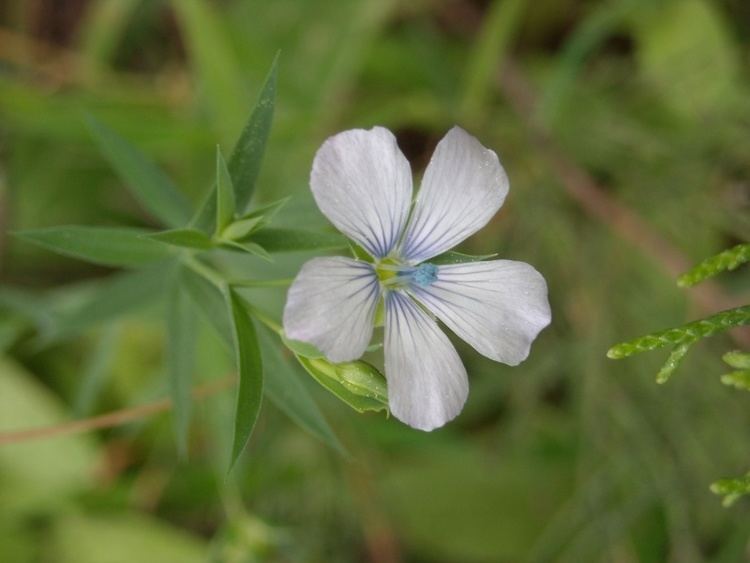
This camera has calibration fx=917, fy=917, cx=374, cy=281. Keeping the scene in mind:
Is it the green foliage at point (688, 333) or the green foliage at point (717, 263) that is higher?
the green foliage at point (717, 263)

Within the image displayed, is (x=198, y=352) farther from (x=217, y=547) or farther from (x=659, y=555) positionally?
(x=659, y=555)

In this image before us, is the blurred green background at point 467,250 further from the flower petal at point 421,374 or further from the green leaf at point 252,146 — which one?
the flower petal at point 421,374

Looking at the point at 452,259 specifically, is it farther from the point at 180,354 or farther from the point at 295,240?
the point at 180,354

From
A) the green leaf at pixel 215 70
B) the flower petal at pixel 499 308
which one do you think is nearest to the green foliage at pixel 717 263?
the flower petal at pixel 499 308

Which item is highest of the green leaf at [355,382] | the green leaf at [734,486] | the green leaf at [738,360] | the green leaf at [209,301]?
the green leaf at [738,360]

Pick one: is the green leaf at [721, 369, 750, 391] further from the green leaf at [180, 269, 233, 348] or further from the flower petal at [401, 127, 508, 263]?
the green leaf at [180, 269, 233, 348]
